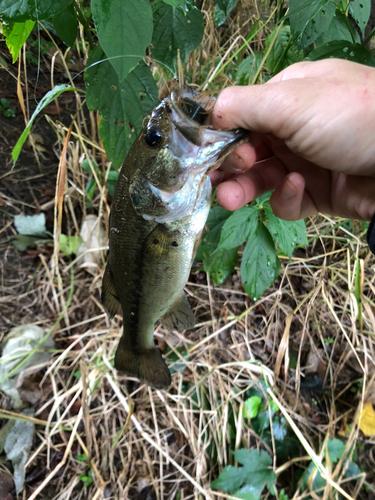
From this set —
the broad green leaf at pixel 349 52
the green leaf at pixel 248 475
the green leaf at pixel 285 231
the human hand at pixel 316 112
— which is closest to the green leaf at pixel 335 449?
the green leaf at pixel 248 475

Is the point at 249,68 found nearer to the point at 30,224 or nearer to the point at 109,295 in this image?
the point at 109,295

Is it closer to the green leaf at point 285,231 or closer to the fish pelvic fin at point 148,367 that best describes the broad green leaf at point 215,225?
the green leaf at point 285,231

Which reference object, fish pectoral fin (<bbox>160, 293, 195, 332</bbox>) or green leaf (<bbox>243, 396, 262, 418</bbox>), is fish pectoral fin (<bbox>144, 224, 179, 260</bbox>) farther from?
green leaf (<bbox>243, 396, 262, 418</bbox>)

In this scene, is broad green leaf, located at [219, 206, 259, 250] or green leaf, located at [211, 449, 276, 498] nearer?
broad green leaf, located at [219, 206, 259, 250]

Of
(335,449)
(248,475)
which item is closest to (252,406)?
(248,475)

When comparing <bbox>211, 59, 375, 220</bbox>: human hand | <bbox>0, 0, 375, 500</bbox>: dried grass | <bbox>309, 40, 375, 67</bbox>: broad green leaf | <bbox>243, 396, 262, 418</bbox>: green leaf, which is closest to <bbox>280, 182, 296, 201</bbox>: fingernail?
<bbox>211, 59, 375, 220</bbox>: human hand

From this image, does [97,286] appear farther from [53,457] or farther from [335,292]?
[335,292]
